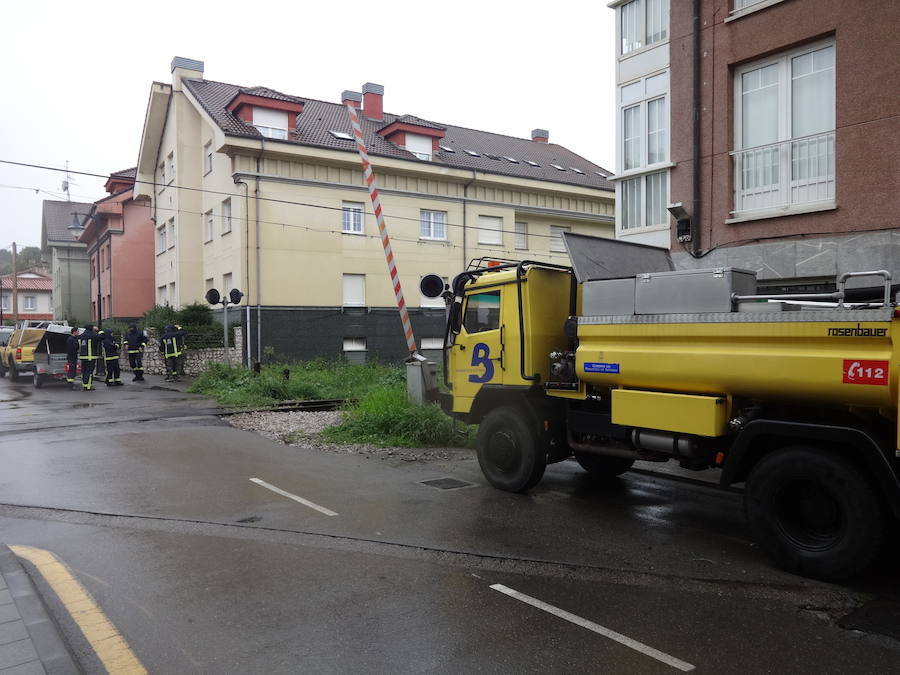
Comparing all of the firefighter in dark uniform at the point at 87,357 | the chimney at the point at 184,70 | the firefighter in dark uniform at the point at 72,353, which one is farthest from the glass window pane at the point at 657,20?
A: the chimney at the point at 184,70

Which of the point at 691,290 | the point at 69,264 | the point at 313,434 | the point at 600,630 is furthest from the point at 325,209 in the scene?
the point at 69,264

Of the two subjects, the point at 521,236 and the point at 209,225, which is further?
the point at 521,236

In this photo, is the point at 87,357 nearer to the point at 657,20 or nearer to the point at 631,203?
the point at 631,203

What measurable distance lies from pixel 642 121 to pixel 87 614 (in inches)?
433

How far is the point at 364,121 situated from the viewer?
29594 mm

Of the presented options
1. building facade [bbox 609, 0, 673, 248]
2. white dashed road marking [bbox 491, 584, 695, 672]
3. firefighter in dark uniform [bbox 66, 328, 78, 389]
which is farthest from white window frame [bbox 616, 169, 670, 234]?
firefighter in dark uniform [bbox 66, 328, 78, 389]

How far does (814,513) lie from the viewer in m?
5.01

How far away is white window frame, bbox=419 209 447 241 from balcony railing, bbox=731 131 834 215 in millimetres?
17502

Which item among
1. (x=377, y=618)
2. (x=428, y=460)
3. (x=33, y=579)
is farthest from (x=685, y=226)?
(x=33, y=579)

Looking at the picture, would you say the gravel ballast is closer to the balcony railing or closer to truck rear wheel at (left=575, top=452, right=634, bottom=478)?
truck rear wheel at (left=575, top=452, right=634, bottom=478)

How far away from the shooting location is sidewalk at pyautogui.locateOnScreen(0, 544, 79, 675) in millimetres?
3482

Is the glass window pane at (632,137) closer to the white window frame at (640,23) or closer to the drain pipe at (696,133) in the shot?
the white window frame at (640,23)

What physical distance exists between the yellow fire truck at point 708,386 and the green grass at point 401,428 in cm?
278

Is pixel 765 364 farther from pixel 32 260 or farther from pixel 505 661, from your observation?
pixel 32 260
